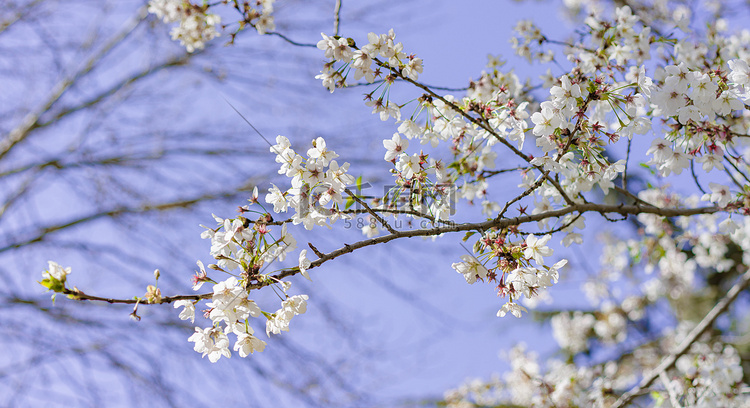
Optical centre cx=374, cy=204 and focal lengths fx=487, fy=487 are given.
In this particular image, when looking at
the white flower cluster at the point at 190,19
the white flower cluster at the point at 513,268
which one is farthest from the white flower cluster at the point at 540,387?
the white flower cluster at the point at 190,19

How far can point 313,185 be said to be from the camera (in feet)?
4.65

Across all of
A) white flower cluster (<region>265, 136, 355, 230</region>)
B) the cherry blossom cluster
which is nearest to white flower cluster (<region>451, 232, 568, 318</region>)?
white flower cluster (<region>265, 136, 355, 230</region>)

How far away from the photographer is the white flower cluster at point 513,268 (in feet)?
4.66

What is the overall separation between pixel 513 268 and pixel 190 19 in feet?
6.93

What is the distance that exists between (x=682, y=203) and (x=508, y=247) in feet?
7.17

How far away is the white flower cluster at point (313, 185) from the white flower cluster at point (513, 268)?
0.41 metres

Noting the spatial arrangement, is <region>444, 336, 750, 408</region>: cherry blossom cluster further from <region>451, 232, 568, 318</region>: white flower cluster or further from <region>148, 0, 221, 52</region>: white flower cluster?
<region>148, 0, 221, 52</region>: white flower cluster

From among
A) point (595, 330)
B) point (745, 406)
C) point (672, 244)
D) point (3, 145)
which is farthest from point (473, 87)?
point (595, 330)

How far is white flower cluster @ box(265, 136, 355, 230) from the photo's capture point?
1394 mm

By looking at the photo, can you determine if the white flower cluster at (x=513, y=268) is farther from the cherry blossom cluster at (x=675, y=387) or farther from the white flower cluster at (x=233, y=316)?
the cherry blossom cluster at (x=675, y=387)

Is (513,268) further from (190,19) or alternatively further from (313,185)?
(190,19)

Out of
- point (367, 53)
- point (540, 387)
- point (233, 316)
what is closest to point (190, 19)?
point (367, 53)

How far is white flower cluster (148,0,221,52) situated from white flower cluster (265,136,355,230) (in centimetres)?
145

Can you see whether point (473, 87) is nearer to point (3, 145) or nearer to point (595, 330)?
point (3, 145)
